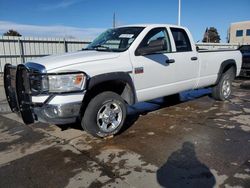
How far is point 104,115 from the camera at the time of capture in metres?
4.50

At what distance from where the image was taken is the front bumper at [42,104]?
381 centimetres

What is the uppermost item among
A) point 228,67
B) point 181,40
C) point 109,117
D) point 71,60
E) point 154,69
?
point 181,40

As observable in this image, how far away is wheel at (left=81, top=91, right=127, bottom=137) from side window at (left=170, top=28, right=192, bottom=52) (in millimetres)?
2042

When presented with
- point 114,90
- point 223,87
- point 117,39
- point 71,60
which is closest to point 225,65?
point 223,87

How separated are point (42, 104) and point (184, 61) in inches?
130

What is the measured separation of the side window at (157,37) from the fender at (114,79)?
781mm

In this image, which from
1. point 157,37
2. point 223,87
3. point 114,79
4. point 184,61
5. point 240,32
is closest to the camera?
point 114,79

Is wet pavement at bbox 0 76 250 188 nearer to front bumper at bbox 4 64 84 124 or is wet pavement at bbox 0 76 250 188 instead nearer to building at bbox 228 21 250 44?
front bumper at bbox 4 64 84 124

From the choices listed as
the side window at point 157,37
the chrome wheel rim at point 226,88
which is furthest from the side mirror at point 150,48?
the chrome wheel rim at point 226,88

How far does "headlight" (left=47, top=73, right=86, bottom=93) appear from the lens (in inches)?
150

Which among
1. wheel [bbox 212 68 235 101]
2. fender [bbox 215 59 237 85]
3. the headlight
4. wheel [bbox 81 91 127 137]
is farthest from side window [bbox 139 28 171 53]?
wheel [bbox 212 68 235 101]

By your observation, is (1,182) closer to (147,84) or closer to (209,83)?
(147,84)

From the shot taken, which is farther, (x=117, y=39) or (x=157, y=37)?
(x=157, y=37)

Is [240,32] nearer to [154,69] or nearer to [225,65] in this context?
[225,65]
